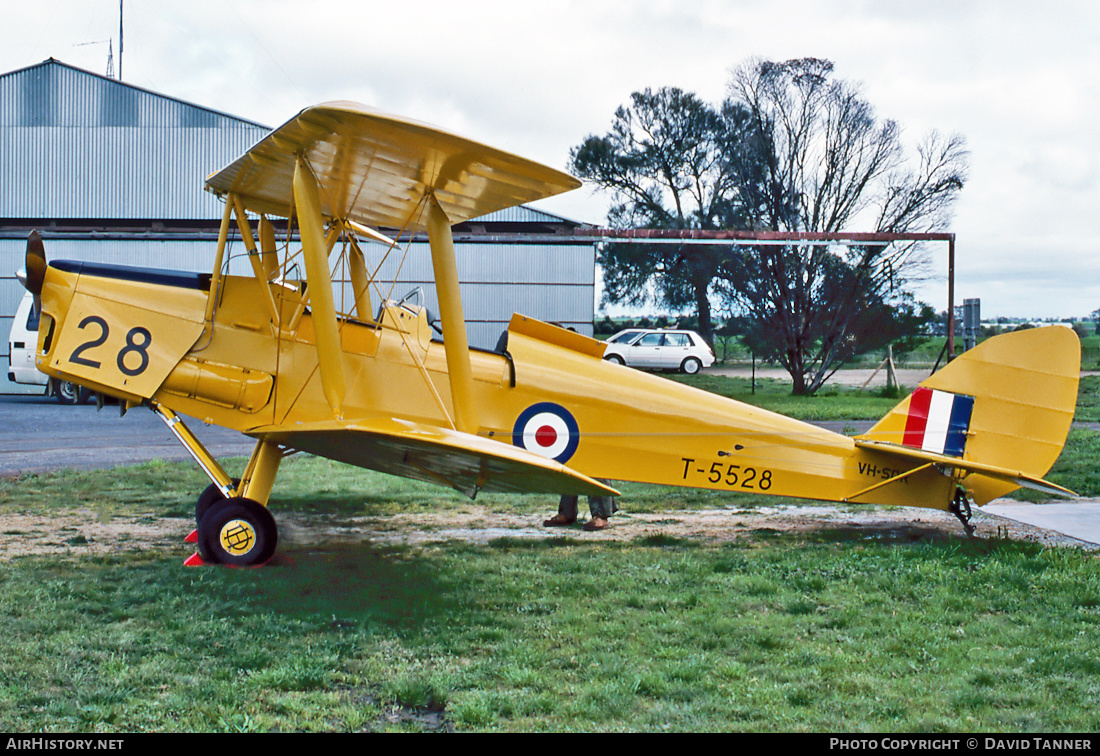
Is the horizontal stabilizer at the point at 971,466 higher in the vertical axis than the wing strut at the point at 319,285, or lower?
lower

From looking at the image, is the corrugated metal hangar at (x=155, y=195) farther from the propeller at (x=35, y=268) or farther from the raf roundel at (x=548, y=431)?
the propeller at (x=35, y=268)

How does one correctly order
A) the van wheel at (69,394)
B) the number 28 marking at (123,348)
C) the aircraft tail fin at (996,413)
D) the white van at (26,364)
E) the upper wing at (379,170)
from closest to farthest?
the upper wing at (379,170) < the number 28 marking at (123,348) < the aircraft tail fin at (996,413) < the white van at (26,364) < the van wheel at (69,394)

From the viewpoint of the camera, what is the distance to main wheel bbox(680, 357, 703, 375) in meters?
27.1

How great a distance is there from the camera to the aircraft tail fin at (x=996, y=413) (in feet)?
20.5

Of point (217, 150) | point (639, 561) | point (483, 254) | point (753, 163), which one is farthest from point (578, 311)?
point (639, 561)

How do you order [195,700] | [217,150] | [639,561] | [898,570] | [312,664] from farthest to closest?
[217,150] → [639,561] → [898,570] → [312,664] → [195,700]

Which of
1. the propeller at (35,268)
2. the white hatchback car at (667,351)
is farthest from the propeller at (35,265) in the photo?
the white hatchback car at (667,351)

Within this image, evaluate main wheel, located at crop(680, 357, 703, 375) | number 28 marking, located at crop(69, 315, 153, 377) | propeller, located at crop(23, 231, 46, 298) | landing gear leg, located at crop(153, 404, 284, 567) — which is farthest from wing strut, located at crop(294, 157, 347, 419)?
main wheel, located at crop(680, 357, 703, 375)

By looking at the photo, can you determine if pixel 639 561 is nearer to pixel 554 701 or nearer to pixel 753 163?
pixel 554 701

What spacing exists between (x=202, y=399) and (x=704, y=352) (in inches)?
904

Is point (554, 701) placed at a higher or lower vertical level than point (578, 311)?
lower

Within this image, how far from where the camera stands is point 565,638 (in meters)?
4.19

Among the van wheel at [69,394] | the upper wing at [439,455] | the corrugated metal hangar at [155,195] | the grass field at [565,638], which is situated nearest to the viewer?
the grass field at [565,638]

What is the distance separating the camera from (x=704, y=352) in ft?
89.3
